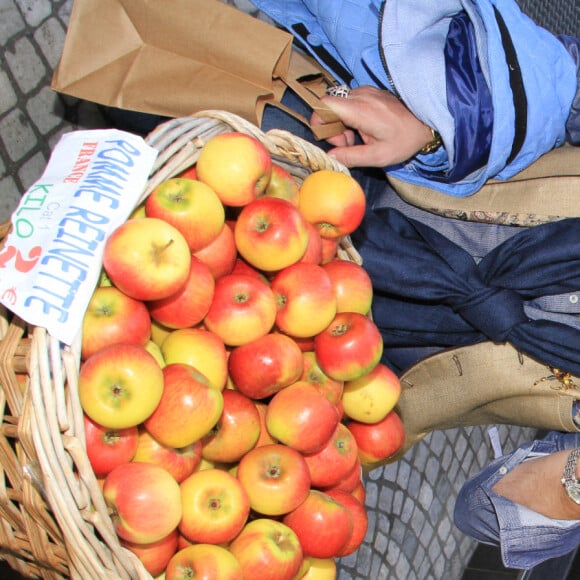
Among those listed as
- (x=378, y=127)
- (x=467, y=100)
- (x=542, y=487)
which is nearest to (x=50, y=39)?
(x=378, y=127)

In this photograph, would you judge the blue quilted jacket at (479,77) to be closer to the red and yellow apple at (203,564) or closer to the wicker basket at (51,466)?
the wicker basket at (51,466)

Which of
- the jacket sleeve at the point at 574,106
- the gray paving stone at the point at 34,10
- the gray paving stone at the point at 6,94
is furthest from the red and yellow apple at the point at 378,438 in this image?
the gray paving stone at the point at 34,10

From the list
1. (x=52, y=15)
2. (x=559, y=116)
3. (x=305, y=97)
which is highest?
(x=52, y=15)

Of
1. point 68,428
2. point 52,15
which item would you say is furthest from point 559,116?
point 52,15

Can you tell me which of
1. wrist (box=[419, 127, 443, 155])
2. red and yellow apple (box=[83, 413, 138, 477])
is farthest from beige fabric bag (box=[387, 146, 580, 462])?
red and yellow apple (box=[83, 413, 138, 477])

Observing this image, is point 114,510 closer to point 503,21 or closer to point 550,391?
point 550,391

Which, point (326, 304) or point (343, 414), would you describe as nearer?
point (326, 304)

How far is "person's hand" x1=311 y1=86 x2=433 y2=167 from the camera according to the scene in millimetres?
1858

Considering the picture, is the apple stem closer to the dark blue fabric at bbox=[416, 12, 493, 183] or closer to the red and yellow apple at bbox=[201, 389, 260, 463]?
the red and yellow apple at bbox=[201, 389, 260, 463]

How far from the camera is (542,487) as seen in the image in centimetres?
180

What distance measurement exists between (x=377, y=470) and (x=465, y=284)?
2.19m

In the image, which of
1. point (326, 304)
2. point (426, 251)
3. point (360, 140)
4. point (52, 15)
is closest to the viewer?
point (326, 304)

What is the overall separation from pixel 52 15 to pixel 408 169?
5.36 feet

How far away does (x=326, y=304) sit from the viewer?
1541 millimetres
